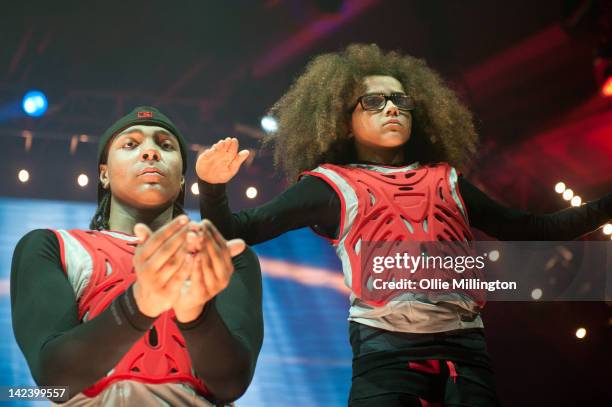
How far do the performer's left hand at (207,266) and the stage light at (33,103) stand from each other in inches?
144

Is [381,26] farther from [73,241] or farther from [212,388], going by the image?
[212,388]

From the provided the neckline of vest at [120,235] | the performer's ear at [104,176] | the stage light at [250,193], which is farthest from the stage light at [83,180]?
the neckline of vest at [120,235]

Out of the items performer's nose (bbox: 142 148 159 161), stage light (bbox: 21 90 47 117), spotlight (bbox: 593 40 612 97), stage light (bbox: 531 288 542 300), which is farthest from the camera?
spotlight (bbox: 593 40 612 97)

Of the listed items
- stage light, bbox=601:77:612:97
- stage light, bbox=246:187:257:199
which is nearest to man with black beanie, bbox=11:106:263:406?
stage light, bbox=246:187:257:199

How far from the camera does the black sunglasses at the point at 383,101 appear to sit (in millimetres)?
3299

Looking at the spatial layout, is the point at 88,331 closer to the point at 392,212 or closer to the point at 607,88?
the point at 392,212

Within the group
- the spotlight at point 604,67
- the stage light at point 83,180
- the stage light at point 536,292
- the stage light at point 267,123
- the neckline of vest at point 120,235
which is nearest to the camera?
the neckline of vest at point 120,235

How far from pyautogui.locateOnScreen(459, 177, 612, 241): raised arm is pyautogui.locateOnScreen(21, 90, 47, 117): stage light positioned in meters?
3.03

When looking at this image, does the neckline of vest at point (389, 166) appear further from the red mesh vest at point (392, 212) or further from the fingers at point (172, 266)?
the fingers at point (172, 266)

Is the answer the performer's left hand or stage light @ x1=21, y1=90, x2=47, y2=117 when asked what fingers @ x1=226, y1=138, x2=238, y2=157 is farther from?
stage light @ x1=21, y1=90, x2=47, y2=117

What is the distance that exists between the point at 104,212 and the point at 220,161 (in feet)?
1.62

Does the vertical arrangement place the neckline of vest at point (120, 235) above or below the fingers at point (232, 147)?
below

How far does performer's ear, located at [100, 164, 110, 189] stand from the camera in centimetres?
307

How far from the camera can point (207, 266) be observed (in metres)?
1.86
